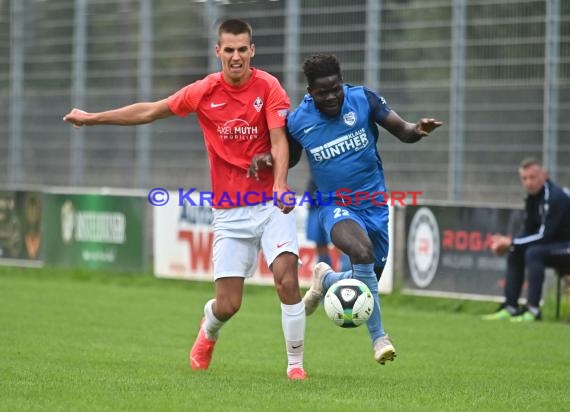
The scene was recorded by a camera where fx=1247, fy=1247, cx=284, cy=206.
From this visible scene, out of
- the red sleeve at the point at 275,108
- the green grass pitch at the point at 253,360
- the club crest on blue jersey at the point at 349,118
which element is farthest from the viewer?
the club crest on blue jersey at the point at 349,118

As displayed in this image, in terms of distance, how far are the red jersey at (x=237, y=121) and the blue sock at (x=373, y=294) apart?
2.74 ft

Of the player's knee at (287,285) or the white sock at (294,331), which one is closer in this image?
the player's knee at (287,285)

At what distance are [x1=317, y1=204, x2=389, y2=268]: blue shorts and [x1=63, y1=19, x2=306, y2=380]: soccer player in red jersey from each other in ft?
1.01

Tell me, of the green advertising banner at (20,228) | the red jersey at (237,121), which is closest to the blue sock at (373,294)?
the red jersey at (237,121)

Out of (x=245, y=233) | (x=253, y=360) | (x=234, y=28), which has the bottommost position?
(x=253, y=360)

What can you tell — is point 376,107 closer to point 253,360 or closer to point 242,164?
point 242,164

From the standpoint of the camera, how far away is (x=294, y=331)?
8.70 metres

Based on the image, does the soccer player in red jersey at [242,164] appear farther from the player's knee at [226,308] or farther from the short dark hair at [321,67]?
the short dark hair at [321,67]

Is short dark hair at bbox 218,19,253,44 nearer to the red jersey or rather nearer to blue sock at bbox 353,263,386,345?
the red jersey

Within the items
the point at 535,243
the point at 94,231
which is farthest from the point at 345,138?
the point at 94,231

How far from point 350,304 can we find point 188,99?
1879 millimetres

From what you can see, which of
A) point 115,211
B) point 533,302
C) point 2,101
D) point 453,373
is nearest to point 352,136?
point 453,373

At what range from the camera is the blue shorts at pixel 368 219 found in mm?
8906

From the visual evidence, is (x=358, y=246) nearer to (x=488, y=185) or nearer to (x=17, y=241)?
(x=488, y=185)
